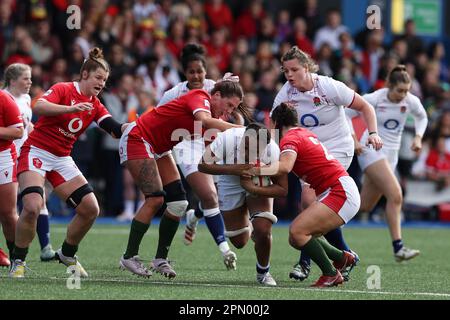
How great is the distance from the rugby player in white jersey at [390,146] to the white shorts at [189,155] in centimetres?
167

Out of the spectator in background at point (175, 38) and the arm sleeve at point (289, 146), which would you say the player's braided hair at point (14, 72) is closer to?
the arm sleeve at point (289, 146)

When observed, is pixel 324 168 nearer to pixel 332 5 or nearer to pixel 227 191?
pixel 227 191

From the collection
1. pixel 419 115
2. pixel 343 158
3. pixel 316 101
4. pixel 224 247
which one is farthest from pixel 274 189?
pixel 419 115

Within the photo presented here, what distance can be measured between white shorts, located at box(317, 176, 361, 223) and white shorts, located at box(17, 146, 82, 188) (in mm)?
2228

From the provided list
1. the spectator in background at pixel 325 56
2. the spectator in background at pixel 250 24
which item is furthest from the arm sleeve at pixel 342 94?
the spectator in background at pixel 250 24

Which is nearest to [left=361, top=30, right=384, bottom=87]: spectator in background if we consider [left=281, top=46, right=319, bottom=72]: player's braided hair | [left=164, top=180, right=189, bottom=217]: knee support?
[left=281, top=46, right=319, bottom=72]: player's braided hair

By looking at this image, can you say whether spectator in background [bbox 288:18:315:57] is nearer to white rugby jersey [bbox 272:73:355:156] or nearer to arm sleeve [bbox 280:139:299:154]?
white rugby jersey [bbox 272:73:355:156]

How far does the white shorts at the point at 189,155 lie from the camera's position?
11.0m

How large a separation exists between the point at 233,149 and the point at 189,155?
2.41 metres

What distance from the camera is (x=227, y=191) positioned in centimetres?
941

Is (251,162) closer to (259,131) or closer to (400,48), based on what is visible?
(259,131)

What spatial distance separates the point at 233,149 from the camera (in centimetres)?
885
